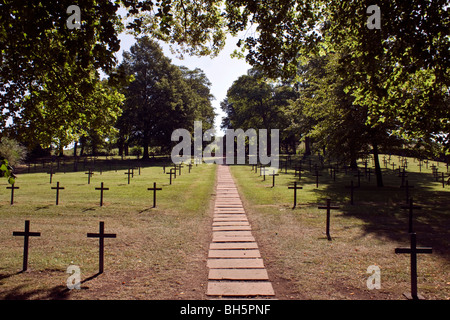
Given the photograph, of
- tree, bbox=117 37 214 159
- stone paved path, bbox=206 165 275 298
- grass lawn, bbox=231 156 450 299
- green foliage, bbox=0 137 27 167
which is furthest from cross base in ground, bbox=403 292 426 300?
tree, bbox=117 37 214 159

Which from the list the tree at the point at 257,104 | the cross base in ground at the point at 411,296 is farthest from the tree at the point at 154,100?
the cross base in ground at the point at 411,296

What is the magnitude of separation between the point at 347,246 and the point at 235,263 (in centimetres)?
333

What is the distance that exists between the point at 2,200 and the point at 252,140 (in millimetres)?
38250

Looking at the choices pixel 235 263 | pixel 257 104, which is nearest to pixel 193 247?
pixel 235 263

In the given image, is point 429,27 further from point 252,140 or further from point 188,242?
point 252,140

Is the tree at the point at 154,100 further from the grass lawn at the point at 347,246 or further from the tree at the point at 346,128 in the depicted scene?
the grass lawn at the point at 347,246

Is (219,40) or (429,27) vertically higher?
(219,40)

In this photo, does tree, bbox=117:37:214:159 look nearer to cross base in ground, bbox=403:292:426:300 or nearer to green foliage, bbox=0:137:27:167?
green foliage, bbox=0:137:27:167

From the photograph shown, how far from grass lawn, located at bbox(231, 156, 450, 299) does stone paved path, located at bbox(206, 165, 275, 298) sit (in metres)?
0.24

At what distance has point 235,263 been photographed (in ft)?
20.5

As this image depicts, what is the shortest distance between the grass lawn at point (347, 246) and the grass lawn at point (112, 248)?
72.0 inches
